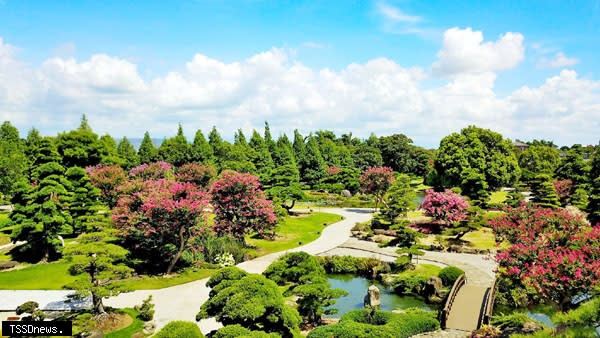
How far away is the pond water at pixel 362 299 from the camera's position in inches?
821

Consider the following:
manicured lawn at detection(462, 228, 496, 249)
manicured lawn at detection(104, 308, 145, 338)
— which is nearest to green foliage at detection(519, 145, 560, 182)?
manicured lawn at detection(462, 228, 496, 249)

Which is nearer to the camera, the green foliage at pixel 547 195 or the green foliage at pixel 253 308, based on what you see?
the green foliage at pixel 253 308

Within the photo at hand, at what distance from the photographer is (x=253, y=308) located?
1234 cm

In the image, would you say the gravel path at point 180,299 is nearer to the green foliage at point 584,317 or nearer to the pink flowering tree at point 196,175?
the green foliage at point 584,317

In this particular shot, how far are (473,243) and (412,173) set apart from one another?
5529cm

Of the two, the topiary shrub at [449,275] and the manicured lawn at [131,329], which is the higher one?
the topiary shrub at [449,275]

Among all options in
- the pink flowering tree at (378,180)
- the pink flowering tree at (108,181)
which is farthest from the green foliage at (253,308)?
the pink flowering tree at (378,180)

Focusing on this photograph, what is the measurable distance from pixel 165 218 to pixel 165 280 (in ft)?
11.1

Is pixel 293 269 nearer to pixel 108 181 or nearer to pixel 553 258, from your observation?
pixel 553 258

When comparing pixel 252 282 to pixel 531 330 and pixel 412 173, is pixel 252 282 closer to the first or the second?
pixel 531 330

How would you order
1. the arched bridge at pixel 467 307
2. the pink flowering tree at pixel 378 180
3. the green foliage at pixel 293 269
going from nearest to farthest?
the arched bridge at pixel 467 307
the green foliage at pixel 293 269
the pink flowering tree at pixel 378 180

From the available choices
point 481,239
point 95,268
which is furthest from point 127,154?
point 481,239

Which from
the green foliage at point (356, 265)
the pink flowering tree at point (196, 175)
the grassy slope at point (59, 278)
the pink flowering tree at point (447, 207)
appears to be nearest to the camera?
the grassy slope at point (59, 278)

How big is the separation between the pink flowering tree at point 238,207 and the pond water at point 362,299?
284 inches
